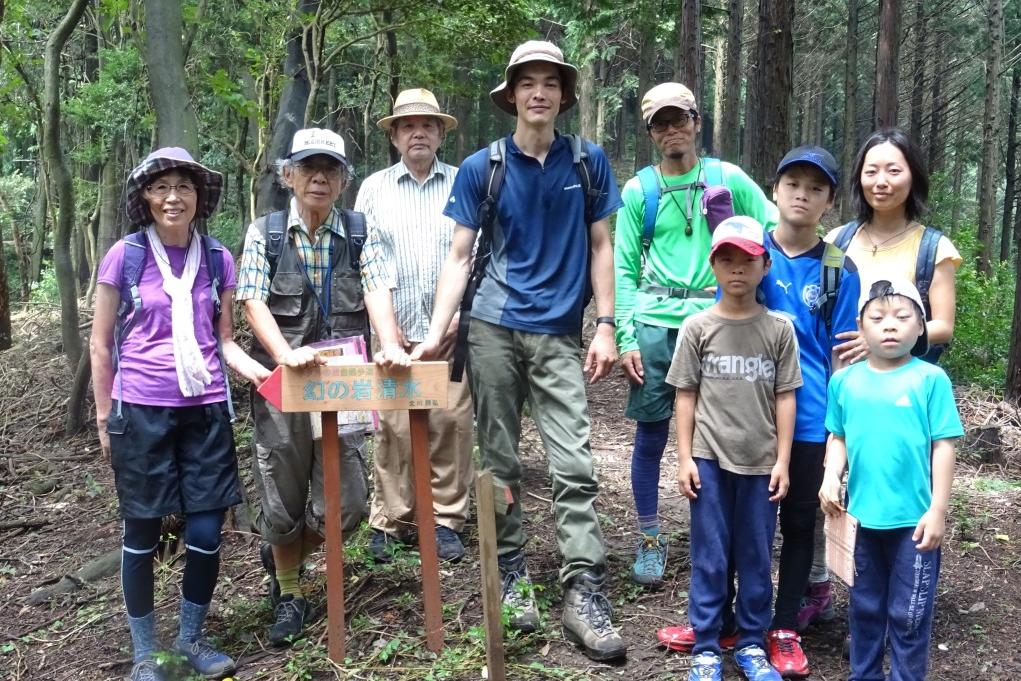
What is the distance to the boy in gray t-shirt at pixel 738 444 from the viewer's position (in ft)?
10.8

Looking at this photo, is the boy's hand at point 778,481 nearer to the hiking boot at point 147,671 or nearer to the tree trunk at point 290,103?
the hiking boot at point 147,671

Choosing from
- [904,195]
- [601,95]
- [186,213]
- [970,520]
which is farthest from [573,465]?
[601,95]

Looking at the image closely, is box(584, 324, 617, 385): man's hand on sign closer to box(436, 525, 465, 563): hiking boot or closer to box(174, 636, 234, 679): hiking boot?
box(436, 525, 465, 563): hiking boot

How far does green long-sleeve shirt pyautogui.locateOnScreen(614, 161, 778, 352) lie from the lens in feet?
13.0

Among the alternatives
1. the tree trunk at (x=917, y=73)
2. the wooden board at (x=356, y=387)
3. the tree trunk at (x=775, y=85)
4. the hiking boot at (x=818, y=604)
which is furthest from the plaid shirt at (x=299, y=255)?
the tree trunk at (x=917, y=73)

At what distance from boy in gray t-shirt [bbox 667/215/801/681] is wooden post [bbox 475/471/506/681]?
77cm

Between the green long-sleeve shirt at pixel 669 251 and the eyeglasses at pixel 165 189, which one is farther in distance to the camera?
the green long-sleeve shirt at pixel 669 251

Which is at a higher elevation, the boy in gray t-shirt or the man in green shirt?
the man in green shirt

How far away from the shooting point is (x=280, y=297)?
3811mm

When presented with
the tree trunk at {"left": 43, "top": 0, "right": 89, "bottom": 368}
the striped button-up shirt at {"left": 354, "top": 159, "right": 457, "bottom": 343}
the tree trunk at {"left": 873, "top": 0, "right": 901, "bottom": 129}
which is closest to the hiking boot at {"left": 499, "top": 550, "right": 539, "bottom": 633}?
the striped button-up shirt at {"left": 354, "top": 159, "right": 457, "bottom": 343}

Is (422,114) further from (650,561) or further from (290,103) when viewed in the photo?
(290,103)

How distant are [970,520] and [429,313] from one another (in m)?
3.34

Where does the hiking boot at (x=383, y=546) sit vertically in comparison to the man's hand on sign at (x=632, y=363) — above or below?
below

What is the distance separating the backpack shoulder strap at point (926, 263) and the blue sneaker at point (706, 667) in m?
1.56
